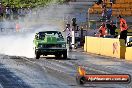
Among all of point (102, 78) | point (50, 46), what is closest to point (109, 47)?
point (50, 46)

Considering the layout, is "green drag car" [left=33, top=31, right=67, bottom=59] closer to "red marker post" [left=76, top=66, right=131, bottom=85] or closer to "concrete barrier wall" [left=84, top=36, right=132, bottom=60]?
"concrete barrier wall" [left=84, top=36, right=132, bottom=60]

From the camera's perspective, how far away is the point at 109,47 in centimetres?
2978

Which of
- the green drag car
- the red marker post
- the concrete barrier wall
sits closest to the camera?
the red marker post

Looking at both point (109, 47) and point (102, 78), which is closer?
point (102, 78)

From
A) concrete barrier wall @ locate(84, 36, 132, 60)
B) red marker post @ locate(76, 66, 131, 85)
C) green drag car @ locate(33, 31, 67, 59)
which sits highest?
red marker post @ locate(76, 66, 131, 85)

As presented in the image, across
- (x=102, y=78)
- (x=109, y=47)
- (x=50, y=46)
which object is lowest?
(x=109, y=47)

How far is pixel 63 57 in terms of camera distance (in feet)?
88.0

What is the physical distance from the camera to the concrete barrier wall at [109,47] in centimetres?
2720

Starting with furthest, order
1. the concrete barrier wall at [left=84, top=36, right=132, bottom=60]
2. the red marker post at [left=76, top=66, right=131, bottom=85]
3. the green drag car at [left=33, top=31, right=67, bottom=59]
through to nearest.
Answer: the concrete barrier wall at [left=84, top=36, right=132, bottom=60]
the green drag car at [left=33, top=31, right=67, bottom=59]
the red marker post at [left=76, top=66, right=131, bottom=85]

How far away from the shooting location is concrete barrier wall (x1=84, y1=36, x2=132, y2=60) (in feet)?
89.2

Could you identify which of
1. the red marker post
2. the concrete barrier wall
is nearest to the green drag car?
the concrete barrier wall

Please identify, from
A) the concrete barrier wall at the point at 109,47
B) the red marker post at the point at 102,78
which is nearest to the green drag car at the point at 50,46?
the concrete barrier wall at the point at 109,47

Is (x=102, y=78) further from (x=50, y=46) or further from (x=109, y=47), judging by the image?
(x=109, y=47)

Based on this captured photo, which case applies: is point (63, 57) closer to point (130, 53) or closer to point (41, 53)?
point (41, 53)
